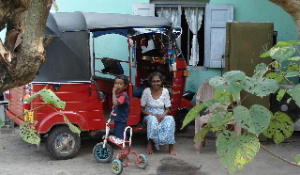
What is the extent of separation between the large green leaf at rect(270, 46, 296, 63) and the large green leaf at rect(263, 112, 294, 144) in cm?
67

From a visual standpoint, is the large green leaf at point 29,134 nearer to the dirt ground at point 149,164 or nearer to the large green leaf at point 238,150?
the large green leaf at point 238,150

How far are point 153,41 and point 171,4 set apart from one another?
1443mm

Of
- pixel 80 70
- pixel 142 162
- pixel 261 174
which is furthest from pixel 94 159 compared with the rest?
pixel 261 174

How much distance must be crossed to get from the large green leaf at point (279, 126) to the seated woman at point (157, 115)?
3803mm

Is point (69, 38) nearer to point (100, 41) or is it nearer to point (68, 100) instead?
point (68, 100)

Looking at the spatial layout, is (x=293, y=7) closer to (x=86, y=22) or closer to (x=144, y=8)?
(x=86, y=22)

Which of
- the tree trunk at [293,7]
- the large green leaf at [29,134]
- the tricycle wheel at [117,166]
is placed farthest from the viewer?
the tricycle wheel at [117,166]

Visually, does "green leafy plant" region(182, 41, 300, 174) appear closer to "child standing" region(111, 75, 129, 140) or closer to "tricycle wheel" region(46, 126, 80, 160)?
"child standing" region(111, 75, 129, 140)

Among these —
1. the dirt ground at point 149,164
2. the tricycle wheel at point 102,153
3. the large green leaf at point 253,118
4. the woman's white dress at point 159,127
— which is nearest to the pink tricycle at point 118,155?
the tricycle wheel at point 102,153

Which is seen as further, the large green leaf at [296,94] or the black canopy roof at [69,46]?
the black canopy roof at [69,46]

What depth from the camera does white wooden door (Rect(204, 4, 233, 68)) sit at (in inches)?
351

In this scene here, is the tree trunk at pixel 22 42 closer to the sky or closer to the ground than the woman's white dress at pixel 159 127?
closer to the sky

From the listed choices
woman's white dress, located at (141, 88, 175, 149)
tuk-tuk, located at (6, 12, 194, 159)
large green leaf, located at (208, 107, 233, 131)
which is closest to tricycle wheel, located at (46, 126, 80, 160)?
tuk-tuk, located at (6, 12, 194, 159)

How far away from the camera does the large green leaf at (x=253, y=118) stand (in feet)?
7.63
